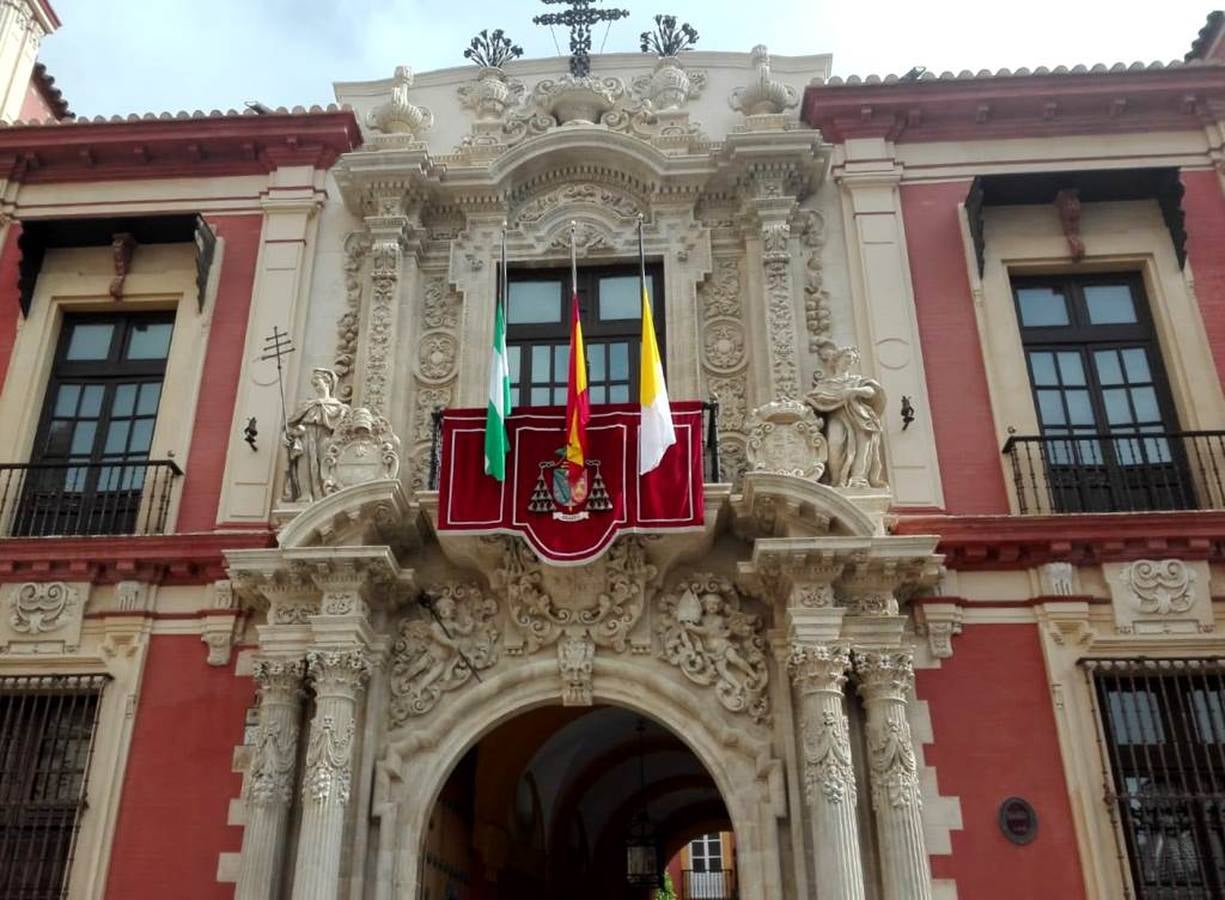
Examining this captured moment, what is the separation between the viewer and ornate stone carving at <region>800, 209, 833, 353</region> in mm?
10742

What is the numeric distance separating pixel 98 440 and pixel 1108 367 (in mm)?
9759

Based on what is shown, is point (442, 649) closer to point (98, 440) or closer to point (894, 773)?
point (894, 773)

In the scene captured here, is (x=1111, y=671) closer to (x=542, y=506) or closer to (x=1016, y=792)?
(x=1016, y=792)

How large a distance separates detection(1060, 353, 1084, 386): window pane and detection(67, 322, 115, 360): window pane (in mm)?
9486

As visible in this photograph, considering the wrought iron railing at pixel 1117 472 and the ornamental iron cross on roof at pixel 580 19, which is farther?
the ornamental iron cross on roof at pixel 580 19

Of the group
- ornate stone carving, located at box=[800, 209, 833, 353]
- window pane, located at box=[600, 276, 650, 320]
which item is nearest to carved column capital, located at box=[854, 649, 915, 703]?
ornate stone carving, located at box=[800, 209, 833, 353]

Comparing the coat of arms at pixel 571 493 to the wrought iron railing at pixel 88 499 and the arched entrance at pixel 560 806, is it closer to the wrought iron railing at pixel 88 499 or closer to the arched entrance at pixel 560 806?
the arched entrance at pixel 560 806

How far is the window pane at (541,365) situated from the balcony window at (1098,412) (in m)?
4.36

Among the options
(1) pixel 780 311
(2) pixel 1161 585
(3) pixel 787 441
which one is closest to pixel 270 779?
(3) pixel 787 441

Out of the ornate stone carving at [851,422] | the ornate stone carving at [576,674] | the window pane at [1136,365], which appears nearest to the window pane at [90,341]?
the ornate stone carving at [576,674]

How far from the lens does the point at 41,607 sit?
9.91m

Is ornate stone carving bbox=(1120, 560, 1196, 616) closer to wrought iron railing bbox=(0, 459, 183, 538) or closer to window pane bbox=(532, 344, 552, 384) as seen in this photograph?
window pane bbox=(532, 344, 552, 384)

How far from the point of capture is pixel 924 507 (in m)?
9.77

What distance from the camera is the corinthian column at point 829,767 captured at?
7.95 meters
